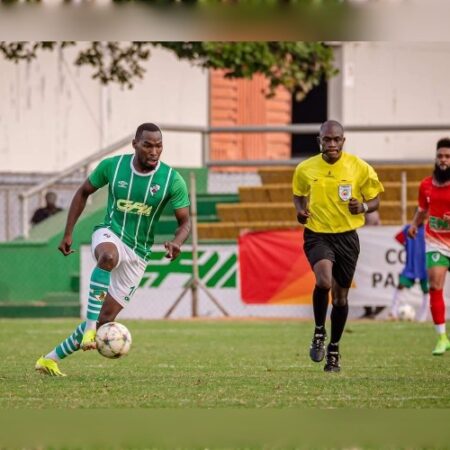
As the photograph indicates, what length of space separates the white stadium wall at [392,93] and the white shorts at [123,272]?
21.6 m

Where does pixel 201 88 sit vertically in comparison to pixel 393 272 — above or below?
above

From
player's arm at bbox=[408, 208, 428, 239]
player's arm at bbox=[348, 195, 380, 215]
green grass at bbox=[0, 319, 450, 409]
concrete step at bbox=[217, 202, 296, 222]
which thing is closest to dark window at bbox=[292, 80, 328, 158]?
concrete step at bbox=[217, 202, 296, 222]

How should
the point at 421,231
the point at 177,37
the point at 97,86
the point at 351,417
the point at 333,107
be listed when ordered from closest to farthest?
1. the point at 177,37
2. the point at 351,417
3. the point at 421,231
4. the point at 97,86
5. the point at 333,107

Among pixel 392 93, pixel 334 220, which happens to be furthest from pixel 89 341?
pixel 392 93

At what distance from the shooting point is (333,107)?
3534cm

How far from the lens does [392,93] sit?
1405 inches

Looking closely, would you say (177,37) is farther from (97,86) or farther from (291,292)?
(97,86)

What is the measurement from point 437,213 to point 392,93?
19027 millimetres

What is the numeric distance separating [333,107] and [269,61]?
961cm

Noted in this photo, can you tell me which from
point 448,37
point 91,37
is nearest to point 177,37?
point 91,37

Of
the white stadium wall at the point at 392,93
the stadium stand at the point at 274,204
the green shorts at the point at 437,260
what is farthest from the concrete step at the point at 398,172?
the green shorts at the point at 437,260

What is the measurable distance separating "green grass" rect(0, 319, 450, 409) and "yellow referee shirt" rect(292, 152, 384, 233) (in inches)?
52.0

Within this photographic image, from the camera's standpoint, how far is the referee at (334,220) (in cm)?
1430

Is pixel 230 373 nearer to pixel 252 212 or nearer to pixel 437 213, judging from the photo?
pixel 437 213
